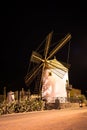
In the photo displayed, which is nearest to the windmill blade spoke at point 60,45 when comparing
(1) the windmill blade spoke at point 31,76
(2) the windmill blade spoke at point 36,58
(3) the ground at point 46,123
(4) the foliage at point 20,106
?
(2) the windmill blade spoke at point 36,58

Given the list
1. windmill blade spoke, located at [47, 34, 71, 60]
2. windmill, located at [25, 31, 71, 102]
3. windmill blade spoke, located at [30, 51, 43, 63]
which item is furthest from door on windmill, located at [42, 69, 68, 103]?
windmill blade spoke, located at [47, 34, 71, 60]

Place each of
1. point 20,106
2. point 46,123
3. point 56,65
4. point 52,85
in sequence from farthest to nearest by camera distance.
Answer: point 56,65
point 52,85
point 20,106
point 46,123

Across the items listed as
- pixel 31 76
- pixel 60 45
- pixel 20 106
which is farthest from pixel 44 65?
pixel 20 106

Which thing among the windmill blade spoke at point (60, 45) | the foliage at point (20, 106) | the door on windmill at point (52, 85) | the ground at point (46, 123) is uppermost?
the windmill blade spoke at point (60, 45)

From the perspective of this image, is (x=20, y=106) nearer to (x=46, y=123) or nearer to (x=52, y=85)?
(x=52, y=85)

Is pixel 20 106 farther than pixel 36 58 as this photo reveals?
No

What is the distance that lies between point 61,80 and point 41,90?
10.4 ft

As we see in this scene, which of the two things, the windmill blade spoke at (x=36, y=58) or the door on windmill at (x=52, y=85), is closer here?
the door on windmill at (x=52, y=85)

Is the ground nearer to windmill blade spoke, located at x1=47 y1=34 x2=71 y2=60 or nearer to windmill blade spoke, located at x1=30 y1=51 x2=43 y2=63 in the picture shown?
windmill blade spoke, located at x1=30 y1=51 x2=43 y2=63

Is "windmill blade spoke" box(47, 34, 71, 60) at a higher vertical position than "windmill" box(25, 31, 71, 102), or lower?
higher

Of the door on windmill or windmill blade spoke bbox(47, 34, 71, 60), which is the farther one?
windmill blade spoke bbox(47, 34, 71, 60)

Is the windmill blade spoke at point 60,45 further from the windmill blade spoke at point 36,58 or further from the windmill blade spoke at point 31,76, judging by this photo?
the windmill blade spoke at point 31,76

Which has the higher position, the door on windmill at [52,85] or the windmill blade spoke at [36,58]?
the windmill blade spoke at [36,58]

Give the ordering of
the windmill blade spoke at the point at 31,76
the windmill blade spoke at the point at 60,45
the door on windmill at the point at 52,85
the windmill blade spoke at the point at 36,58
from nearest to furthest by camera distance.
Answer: the windmill blade spoke at the point at 31,76 < the door on windmill at the point at 52,85 < the windmill blade spoke at the point at 36,58 < the windmill blade spoke at the point at 60,45
